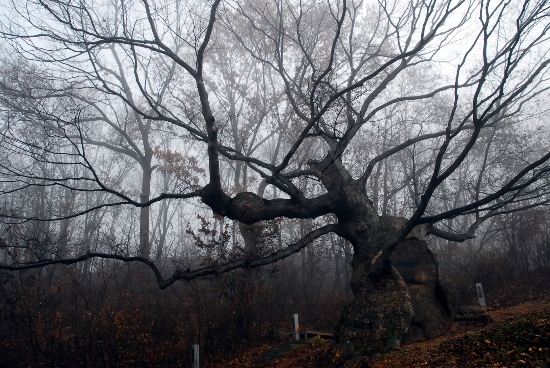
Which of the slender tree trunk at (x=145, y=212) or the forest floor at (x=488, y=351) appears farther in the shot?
the slender tree trunk at (x=145, y=212)

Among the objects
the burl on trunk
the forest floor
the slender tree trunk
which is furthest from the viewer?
the slender tree trunk

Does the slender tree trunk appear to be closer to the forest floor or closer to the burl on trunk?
the burl on trunk

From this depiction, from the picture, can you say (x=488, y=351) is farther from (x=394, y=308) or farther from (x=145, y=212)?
(x=145, y=212)

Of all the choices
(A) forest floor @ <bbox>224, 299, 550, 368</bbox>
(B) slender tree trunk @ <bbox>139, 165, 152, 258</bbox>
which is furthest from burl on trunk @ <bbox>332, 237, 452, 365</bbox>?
(B) slender tree trunk @ <bbox>139, 165, 152, 258</bbox>

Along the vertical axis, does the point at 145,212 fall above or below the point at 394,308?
above

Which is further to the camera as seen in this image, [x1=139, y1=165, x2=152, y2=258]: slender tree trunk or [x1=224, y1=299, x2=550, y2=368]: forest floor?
[x1=139, y1=165, x2=152, y2=258]: slender tree trunk

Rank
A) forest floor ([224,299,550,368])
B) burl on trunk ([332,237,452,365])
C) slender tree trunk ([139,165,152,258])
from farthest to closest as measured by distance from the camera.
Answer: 1. slender tree trunk ([139,165,152,258])
2. burl on trunk ([332,237,452,365])
3. forest floor ([224,299,550,368])

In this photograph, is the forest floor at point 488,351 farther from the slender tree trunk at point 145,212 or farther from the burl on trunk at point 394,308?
the slender tree trunk at point 145,212

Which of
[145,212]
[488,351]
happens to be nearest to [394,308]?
[488,351]

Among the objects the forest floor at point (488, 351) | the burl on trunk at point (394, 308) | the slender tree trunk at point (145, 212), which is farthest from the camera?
the slender tree trunk at point (145, 212)

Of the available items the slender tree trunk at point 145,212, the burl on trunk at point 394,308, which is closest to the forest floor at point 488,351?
the burl on trunk at point 394,308

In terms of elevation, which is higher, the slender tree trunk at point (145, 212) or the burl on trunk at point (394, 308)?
the slender tree trunk at point (145, 212)

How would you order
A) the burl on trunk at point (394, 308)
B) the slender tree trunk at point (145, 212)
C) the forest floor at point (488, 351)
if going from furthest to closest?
the slender tree trunk at point (145, 212) → the burl on trunk at point (394, 308) → the forest floor at point (488, 351)

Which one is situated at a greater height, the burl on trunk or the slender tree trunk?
the slender tree trunk
